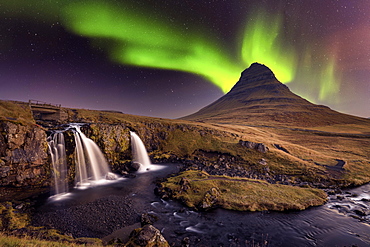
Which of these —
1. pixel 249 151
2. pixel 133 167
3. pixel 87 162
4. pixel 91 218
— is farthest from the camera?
pixel 249 151

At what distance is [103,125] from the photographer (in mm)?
42250

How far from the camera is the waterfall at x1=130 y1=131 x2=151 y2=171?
1818 inches

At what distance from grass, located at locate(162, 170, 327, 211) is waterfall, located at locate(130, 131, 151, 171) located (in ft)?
60.0

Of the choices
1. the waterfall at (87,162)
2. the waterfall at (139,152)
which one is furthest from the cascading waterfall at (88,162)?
the waterfall at (139,152)

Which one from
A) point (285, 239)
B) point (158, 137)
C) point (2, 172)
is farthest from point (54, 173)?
point (285, 239)

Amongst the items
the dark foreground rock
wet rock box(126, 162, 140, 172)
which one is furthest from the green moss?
wet rock box(126, 162, 140, 172)

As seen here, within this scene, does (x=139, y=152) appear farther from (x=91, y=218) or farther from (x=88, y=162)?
(x=91, y=218)

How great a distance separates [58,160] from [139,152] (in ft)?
68.4

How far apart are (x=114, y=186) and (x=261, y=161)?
38004 millimetres

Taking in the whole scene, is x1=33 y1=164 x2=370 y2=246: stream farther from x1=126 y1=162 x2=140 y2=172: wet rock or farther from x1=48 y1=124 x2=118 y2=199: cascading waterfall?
x1=126 y1=162 x2=140 y2=172: wet rock

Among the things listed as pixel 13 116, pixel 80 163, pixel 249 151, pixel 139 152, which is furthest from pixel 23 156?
pixel 249 151

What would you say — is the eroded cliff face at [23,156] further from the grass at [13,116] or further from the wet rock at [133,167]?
the wet rock at [133,167]

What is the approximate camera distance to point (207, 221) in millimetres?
19844

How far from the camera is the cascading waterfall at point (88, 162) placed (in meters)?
33.4
